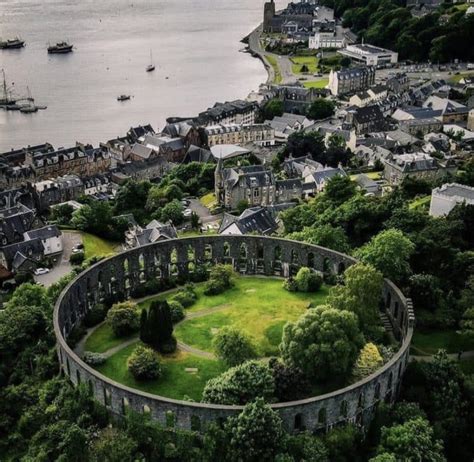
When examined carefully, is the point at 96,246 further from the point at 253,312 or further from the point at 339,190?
the point at 253,312

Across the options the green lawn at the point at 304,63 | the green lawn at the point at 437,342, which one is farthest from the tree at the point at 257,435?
the green lawn at the point at 304,63

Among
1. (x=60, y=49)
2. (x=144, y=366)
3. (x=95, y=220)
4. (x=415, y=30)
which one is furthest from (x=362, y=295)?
(x=60, y=49)

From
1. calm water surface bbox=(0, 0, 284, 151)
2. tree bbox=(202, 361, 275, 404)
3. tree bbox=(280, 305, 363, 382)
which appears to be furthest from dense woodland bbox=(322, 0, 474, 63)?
tree bbox=(202, 361, 275, 404)

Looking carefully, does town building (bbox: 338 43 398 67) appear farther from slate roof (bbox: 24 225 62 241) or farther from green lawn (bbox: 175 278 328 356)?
green lawn (bbox: 175 278 328 356)

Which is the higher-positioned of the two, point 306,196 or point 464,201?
point 464,201

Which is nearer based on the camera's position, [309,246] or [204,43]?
[309,246]

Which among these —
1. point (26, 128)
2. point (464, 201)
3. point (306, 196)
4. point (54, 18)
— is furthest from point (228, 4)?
point (464, 201)

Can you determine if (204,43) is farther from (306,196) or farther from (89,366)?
(89,366)
